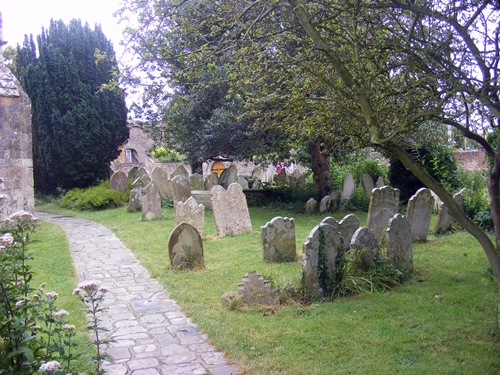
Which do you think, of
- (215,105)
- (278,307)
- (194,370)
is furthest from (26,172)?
(194,370)

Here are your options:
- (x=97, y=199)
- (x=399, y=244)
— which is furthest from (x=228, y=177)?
(x=399, y=244)

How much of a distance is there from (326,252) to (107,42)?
17.1 m

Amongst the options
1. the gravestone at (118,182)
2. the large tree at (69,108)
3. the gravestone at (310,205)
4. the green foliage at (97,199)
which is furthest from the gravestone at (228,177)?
the large tree at (69,108)

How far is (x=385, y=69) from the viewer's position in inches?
194

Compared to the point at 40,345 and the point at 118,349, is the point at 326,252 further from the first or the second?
the point at 40,345

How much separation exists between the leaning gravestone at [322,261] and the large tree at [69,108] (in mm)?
13979

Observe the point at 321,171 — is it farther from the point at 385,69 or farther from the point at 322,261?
the point at 385,69

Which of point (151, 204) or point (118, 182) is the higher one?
point (118, 182)

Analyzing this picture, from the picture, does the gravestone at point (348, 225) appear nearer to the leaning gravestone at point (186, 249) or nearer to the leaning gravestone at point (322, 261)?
the leaning gravestone at point (322, 261)

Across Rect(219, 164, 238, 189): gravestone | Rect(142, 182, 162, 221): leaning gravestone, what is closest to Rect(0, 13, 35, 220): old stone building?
Rect(142, 182, 162, 221): leaning gravestone

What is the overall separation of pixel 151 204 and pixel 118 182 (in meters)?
5.41

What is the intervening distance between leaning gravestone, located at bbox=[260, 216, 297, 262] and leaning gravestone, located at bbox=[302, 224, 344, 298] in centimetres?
187

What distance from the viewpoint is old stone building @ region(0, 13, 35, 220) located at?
1208cm

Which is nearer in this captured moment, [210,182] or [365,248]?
[365,248]
